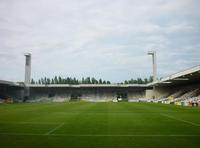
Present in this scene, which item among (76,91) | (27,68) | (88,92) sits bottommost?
(88,92)

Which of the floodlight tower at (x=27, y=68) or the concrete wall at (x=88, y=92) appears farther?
the concrete wall at (x=88, y=92)

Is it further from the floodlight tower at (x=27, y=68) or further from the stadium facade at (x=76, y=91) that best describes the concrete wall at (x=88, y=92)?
the floodlight tower at (x=27, y=68)

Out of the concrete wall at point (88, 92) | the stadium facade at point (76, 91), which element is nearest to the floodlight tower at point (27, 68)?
the stadium facade at point (76, 91)

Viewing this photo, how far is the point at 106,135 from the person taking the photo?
43.5 feet

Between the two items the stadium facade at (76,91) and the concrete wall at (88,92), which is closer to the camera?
the stadium facade at (76,91)

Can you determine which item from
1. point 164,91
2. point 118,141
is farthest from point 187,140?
point 164,91

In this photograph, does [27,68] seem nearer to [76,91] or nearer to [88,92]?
[76,91]

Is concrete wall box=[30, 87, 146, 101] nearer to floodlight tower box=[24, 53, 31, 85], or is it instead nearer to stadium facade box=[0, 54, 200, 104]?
stadium facade box=[0, 54, 200, 104]

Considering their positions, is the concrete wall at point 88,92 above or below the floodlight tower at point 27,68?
below

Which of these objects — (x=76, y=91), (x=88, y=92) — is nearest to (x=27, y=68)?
(x=76, y=91)

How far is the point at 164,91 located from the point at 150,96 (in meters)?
4.92

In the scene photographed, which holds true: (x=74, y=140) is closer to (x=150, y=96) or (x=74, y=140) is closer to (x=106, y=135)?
(x=106, y=135)

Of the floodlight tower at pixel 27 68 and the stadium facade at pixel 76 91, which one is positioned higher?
the floodlight tower at pixel 27 68

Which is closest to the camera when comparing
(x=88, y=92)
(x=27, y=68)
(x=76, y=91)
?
(x=27, y=68)
